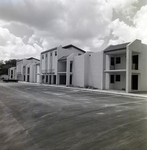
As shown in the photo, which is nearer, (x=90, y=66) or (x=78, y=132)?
(x=78, y=132)

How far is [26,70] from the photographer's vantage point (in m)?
56.4

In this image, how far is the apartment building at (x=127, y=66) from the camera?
1967 centimetres

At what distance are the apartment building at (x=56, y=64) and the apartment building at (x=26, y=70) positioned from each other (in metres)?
10.7

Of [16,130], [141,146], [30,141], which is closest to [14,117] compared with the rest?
[16,130]

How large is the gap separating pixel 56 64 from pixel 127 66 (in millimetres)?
19795

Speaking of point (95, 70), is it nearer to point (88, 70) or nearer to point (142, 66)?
point (88, 70)

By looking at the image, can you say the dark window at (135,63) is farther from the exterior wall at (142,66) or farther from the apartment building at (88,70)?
the apartment building at (88,70)

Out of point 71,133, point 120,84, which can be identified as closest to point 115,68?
point 120,84

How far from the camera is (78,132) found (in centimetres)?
537

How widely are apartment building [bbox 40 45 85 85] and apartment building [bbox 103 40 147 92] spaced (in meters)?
9.82

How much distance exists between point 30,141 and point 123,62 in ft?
Result: 70.7

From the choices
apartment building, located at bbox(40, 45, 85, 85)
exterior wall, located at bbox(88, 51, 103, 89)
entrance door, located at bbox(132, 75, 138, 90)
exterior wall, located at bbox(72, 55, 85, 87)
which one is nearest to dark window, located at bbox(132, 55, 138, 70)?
entrance door, located at bbox(132, 75, 138, 90)

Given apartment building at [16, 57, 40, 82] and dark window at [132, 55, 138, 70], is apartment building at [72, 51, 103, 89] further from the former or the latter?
apartment building at [16, 57, 40, 82]

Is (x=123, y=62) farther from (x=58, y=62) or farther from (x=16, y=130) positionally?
(x=16, y=130)
